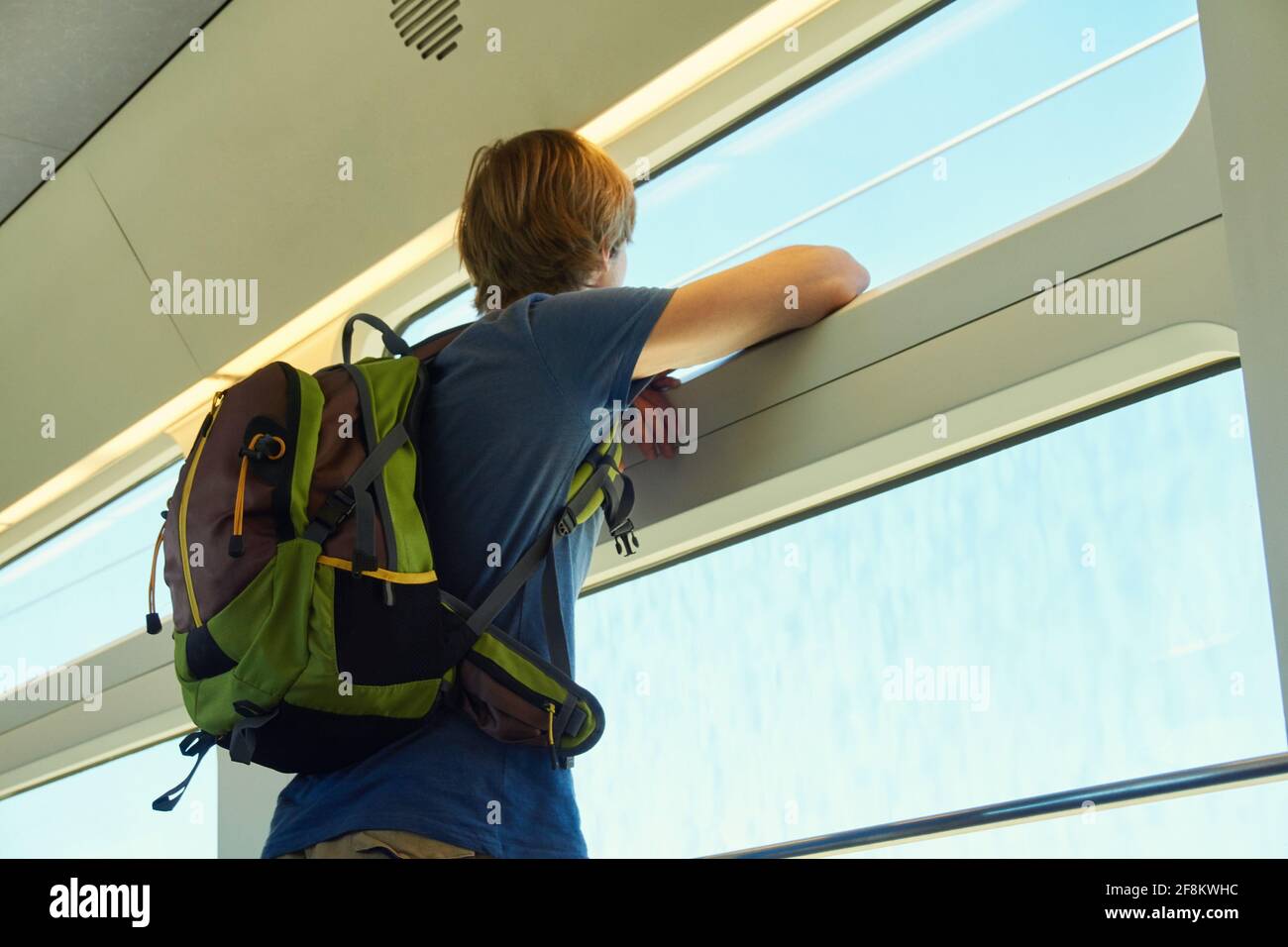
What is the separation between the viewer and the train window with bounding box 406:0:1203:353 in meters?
1.89

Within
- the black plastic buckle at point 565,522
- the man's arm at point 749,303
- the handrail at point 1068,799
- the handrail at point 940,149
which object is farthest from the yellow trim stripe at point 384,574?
the handrail at point 940,149

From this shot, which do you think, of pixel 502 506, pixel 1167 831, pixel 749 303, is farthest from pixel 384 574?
pixel 1167 831

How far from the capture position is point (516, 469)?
174 centimetres

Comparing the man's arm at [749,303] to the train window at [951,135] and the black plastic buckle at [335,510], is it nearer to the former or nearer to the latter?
the train window at [951,135]

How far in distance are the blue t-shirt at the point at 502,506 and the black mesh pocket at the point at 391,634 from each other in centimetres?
8

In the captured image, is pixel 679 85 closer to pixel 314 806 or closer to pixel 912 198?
pixel 912 198

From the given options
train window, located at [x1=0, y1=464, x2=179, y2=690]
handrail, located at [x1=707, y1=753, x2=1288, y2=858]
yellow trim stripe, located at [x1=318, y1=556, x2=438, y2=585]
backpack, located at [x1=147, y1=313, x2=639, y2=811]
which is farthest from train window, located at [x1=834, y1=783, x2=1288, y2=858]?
train window, located at [x1=0, y1=464, x2=179, y2=690]

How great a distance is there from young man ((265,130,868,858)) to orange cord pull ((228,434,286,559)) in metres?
0.20

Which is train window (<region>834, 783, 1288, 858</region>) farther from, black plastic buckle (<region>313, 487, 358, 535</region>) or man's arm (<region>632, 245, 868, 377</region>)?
black plastic buckle (<region>313, 487, 358, 535</region>)

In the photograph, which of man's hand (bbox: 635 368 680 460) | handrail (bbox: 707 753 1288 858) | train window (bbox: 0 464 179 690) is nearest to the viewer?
handrail (bbox: 707 753 1288 858)

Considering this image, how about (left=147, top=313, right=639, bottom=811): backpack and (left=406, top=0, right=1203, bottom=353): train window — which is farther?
(left=406, top=0, right=1203, bottom=353): train window

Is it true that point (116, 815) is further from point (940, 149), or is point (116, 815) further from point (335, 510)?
point (940, 149)

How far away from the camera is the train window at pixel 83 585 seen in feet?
14.1

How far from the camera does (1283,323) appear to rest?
1404 millimetres
